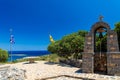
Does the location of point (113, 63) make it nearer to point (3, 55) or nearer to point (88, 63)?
point (88, 63)

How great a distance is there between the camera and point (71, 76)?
9922 millimetres

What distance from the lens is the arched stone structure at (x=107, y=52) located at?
10797mm

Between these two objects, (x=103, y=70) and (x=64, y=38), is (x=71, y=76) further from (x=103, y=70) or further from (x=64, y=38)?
(x=64, y=38)

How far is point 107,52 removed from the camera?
36.7 feet

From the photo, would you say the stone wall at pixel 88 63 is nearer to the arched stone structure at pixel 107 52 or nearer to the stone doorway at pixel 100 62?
the arched stone structure at pixel 107 52

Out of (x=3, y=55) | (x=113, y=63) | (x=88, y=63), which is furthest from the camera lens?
(x=3, y=55)

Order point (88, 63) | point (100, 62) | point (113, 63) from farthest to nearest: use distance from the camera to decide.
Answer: point (100, 62) < point (88, 63) < point (113, 63)

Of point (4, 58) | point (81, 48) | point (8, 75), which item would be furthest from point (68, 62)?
point (4, 58)

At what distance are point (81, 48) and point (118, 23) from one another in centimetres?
553

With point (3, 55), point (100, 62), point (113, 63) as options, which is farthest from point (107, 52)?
point (3, 55)

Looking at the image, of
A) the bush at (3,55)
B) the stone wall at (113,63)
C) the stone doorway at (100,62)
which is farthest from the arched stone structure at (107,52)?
the bush at (3,55)

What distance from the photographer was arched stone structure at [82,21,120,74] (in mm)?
10797

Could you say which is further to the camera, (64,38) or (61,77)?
(64,38)

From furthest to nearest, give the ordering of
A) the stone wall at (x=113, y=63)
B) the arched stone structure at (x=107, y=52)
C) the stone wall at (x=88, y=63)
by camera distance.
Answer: the stone wall at (x=88, y=63), the arched stone structure at (x=107, y=52), the stone wall at (x=113, y=63)
